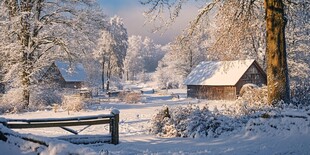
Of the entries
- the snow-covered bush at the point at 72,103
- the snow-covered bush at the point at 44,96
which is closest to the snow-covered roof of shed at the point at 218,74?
the snow-covered bush at the point at 72,103

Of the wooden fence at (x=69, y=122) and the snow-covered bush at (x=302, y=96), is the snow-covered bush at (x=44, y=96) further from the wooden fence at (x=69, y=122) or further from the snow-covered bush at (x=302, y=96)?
the snow-covered bush at (x=302, y=96)

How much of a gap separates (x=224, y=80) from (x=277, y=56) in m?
31.4

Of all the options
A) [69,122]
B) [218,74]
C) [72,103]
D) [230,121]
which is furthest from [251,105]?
[218,74]

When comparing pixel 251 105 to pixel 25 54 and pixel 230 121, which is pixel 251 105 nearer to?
pixel 230 121

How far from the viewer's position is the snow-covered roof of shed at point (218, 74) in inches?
1724

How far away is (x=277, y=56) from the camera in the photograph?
1384cm

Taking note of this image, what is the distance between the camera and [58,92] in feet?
103

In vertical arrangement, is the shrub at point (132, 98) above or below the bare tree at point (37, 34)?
below

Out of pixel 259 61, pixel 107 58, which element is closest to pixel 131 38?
pixel 107 58

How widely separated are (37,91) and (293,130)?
21.4 meters

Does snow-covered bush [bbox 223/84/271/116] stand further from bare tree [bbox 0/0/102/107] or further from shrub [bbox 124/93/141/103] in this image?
shrub [bbox 124/93/141/103]

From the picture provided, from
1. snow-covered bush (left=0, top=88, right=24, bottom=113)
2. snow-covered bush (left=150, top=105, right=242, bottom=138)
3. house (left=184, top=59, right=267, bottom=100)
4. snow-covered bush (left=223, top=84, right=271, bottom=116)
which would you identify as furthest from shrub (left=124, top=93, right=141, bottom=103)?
snow-covered bush (left=150, top=105, right=242, bottom=138)

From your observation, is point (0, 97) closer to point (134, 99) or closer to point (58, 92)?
point (58, 92)

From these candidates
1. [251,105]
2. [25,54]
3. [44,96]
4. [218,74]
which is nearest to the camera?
[251,105]
